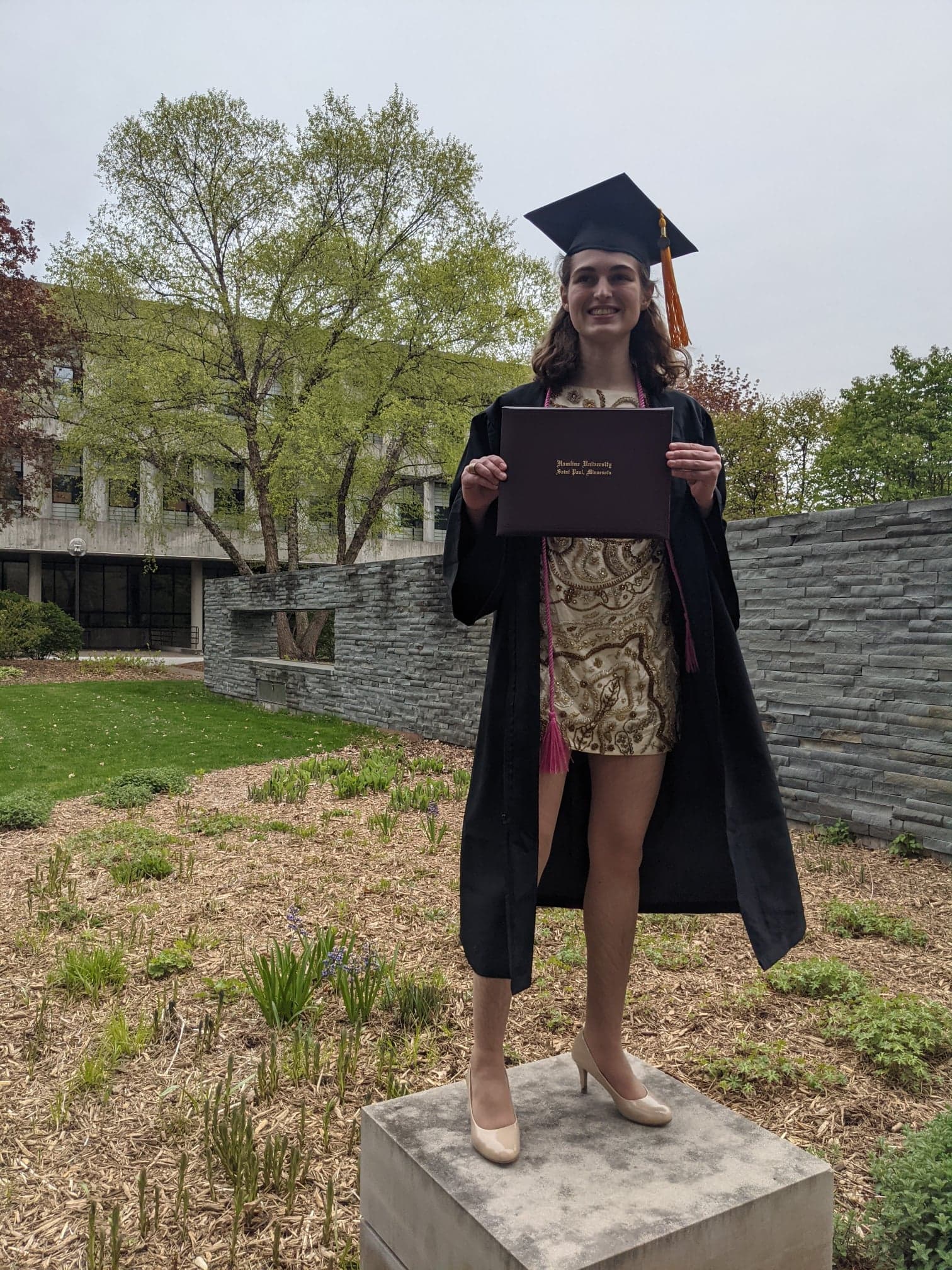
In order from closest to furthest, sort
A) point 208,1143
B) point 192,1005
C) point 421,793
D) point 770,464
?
point 208,1143 < point 192,1005 < point 421,793 < point 770,464

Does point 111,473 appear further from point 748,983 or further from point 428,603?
point 748,983

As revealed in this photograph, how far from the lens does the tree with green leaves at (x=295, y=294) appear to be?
14367mm

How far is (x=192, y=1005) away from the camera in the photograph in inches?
128

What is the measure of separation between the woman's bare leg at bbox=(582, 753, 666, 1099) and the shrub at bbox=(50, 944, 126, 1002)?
2168 millimetres

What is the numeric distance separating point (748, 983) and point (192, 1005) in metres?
2.09

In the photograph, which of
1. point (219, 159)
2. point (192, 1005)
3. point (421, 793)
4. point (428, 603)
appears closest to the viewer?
point (192, 1005)

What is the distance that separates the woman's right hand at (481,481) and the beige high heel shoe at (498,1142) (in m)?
1.26

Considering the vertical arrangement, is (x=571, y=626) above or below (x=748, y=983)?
above

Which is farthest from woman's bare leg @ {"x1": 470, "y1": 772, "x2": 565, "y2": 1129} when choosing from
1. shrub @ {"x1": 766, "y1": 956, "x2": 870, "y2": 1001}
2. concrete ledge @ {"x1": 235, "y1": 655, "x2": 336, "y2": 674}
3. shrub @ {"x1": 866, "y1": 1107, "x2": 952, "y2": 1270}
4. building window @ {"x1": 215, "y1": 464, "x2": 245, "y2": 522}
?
building window @ {"x1": 215, "y1": 464, "x2": 245, "y2": 522}

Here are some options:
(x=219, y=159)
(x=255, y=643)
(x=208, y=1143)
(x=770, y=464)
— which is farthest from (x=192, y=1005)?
(x=770, y=464)

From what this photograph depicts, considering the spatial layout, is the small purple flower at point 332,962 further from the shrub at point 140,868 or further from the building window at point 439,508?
the building window at point 439,508

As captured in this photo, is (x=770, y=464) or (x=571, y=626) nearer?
(x=571, y=626)

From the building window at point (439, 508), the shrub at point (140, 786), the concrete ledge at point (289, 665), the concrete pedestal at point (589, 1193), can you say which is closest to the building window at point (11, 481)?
the concrete ledge at point (289, 665)

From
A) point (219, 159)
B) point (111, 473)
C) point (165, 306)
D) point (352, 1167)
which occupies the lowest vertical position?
point (352, 1167)
